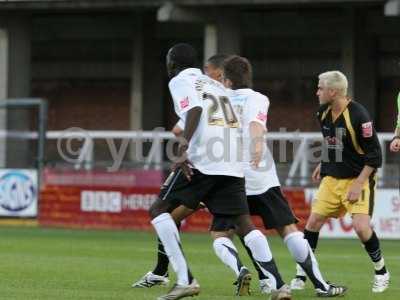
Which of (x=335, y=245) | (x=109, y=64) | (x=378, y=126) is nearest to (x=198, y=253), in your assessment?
(x=335, y=245)

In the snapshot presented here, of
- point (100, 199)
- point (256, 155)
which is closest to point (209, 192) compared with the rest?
point (256, 155)

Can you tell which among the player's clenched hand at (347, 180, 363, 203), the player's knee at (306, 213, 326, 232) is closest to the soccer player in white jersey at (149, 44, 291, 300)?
the player's clenched hand at (347, 180, 363, 203)

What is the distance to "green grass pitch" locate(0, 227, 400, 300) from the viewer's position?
1101 centimetres

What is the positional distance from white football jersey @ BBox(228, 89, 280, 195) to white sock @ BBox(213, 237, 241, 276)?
20.2 inches

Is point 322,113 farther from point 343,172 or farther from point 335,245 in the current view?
point 335,245

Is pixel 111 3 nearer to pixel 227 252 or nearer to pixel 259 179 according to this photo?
pixel 259 179

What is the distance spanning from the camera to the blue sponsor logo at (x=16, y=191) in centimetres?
2502

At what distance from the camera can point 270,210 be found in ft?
36.6

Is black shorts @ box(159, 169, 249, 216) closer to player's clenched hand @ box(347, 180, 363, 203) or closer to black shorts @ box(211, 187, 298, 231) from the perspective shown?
black shorts @ box(211, 187, 298, 231)

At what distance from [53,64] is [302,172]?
1379 centimetres

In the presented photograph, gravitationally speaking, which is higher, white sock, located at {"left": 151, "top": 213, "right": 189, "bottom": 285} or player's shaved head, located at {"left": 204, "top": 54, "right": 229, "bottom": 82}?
player's shaved head, located at {"left": 204, "top": 54, "right": 229, "bottom": 82}

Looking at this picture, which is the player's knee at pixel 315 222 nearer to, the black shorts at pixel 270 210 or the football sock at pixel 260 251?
the black shorts at pixel 270 210

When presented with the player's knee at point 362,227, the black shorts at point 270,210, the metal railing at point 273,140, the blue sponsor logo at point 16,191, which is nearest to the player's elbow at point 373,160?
the player's knee at point 362,227

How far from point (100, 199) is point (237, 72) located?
13927 mm
